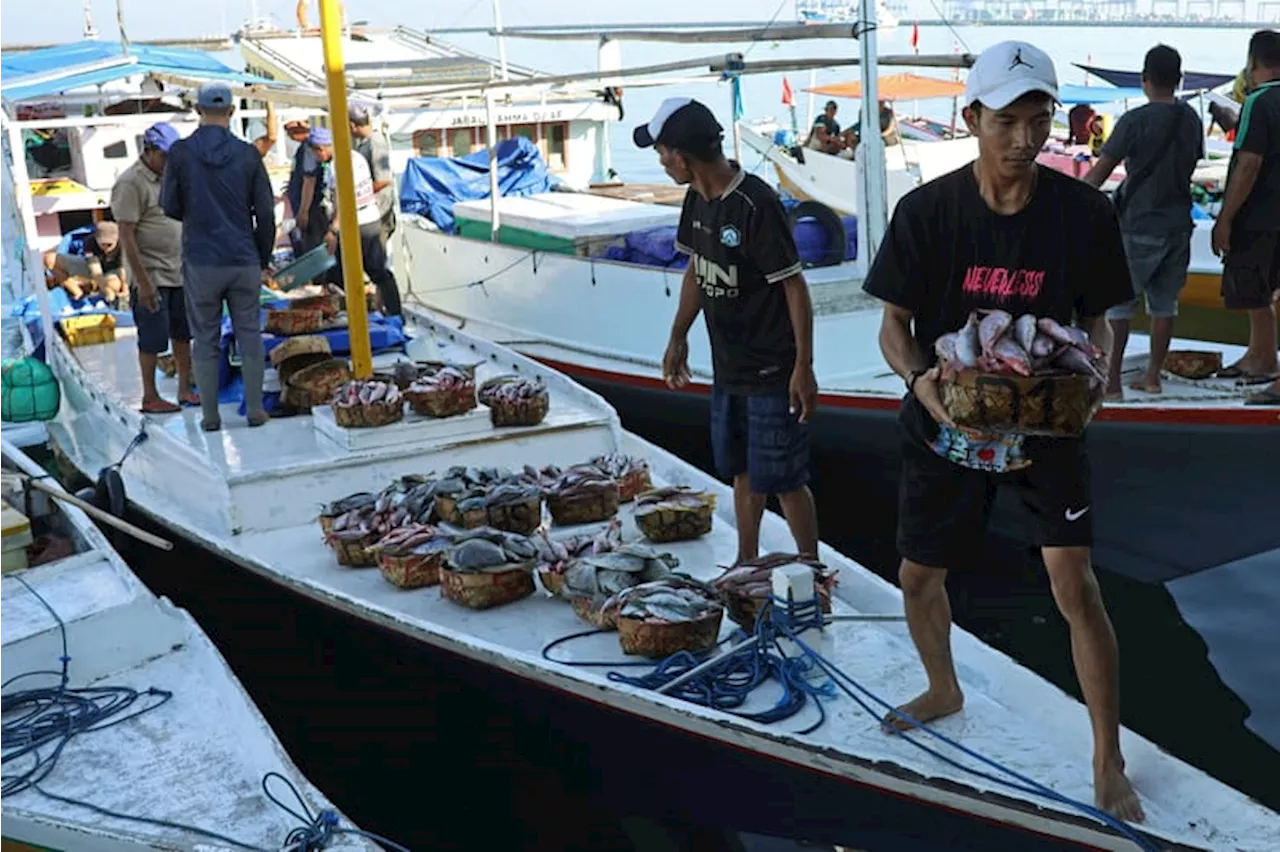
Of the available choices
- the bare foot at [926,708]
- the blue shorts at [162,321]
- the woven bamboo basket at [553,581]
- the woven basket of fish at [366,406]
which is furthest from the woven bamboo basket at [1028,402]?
the blue shorts at [162,321]

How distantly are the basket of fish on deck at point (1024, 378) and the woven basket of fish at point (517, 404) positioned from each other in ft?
12.7

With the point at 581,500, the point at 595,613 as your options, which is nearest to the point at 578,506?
the point at 581,500

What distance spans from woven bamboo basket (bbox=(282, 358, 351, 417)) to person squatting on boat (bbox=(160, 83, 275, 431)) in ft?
1.37

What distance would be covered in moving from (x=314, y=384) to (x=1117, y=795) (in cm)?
522

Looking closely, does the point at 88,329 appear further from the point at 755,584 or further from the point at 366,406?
the point at 755,584

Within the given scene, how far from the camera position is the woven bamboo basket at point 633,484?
6.62 m

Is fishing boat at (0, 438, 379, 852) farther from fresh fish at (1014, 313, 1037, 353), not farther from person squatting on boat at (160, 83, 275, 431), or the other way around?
fresh fish at (1014, 313, 1037, 353)

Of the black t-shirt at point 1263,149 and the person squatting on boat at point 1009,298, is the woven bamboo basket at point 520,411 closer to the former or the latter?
the person squatting on boat at point 1009,298

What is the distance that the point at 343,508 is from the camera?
6.27 meters

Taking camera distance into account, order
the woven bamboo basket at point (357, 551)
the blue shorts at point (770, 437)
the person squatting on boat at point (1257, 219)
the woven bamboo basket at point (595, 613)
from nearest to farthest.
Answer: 1. the woven bamboo basket at point (595, 613)
2. the blue shorts at point (770, 437)
3. the woven bamboo basket at point (357, 551)
4. the person squatting on boat at point (1257, 219)

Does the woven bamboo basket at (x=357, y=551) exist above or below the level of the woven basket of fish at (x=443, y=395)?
below

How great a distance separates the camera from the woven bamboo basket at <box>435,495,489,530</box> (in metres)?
6.06

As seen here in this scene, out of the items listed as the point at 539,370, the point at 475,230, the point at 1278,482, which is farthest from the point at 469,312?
the point at 1278,482

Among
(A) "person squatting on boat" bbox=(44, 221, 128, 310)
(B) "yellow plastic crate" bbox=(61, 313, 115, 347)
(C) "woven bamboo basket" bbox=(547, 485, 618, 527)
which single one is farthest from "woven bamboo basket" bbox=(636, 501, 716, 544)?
(A) "person squatting on boat" bbox=(44, 221, 128, 310)
